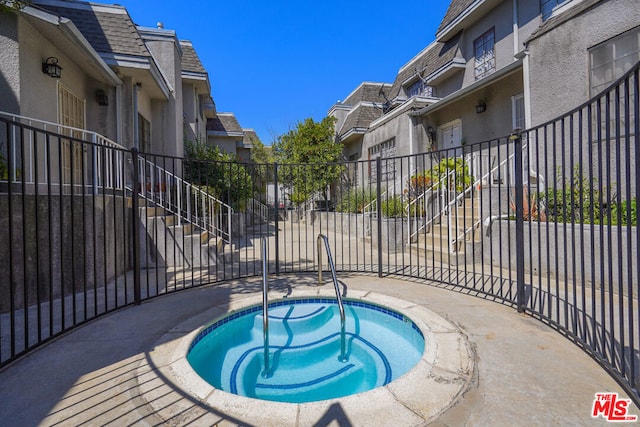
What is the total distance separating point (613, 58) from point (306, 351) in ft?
25.8

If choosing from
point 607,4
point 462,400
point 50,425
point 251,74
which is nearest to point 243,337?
point 50,425

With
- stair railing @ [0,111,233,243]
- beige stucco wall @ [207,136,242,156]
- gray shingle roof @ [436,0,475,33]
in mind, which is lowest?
stair railing @ [0,111,233,243]

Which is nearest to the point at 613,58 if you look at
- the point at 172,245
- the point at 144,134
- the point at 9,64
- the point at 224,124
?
the point at 172,245

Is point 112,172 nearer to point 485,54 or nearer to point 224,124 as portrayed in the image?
point 485,54

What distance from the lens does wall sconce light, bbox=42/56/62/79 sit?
632cm

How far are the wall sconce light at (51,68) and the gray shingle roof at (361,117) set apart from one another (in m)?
11.4

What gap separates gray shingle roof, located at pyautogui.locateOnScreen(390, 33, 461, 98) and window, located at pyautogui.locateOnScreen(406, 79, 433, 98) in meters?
0.39

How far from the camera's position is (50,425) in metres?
2.03

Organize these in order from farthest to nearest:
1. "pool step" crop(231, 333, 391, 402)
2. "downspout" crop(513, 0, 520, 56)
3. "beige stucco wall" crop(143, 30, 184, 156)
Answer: "beige stucco wall" crop(143, 30, 184, 156)
"downspout" crop(513, 0, 520, 56)
"pool step" crop(231, 333, 391, 402)

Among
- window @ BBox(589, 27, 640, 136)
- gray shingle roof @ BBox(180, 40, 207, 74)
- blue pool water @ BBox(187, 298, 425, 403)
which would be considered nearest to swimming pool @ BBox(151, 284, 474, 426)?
blue pool water @ BBox(187, 298, 425, 403)

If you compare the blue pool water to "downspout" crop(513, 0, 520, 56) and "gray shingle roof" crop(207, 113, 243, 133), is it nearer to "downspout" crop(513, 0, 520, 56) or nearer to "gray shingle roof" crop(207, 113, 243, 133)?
"downspout" crop(513, 0, 520, 56)

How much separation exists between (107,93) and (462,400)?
9789 mm

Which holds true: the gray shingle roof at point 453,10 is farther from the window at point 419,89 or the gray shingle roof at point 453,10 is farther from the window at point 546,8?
the window at point 546,8

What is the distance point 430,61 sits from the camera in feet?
47.6
